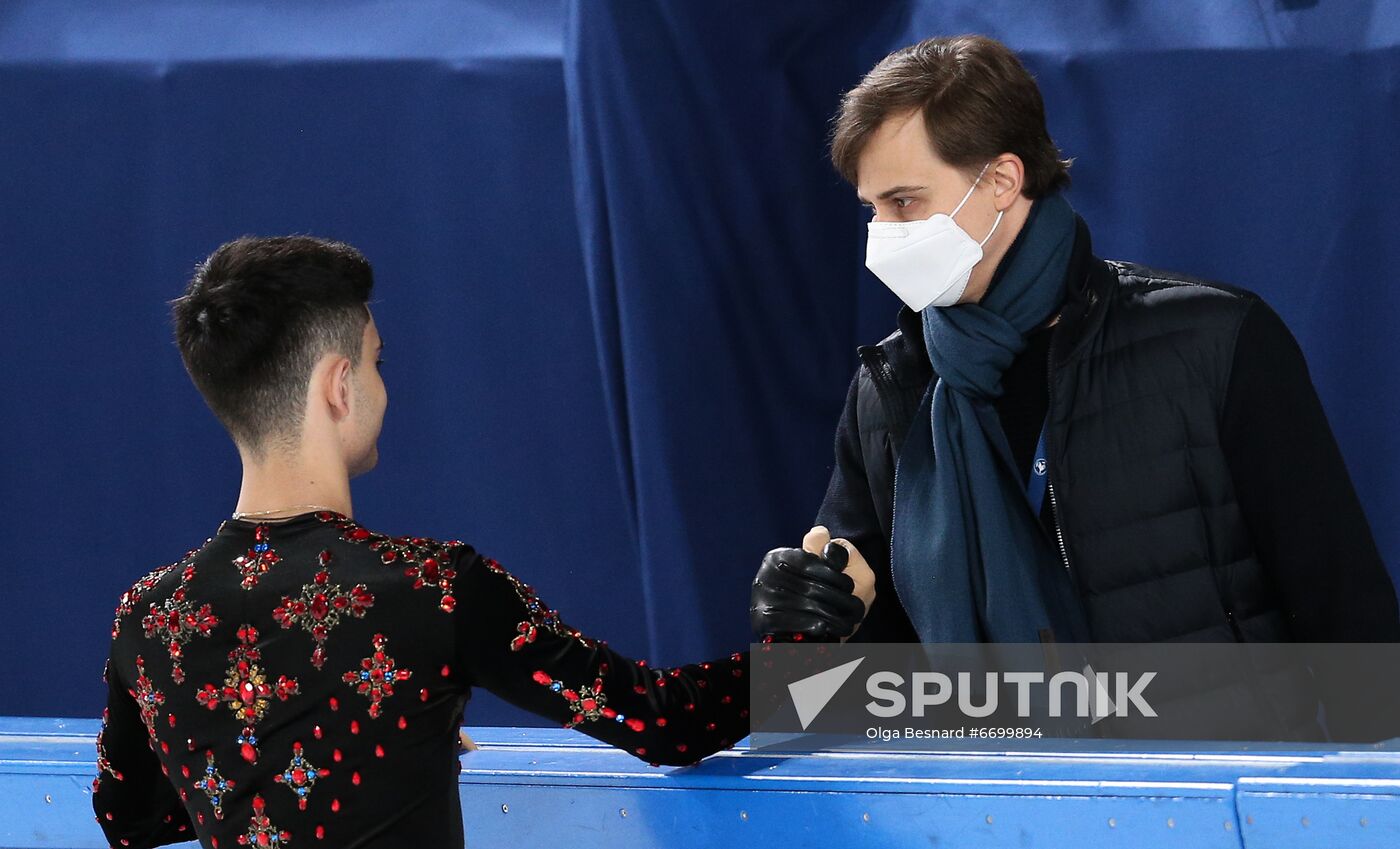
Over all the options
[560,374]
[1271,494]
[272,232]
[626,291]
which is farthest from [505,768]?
[272,232]

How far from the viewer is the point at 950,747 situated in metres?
1.43

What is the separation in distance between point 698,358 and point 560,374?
1.11 feet

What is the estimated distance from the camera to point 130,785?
1.44 metres

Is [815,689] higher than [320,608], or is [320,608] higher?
[320,608]

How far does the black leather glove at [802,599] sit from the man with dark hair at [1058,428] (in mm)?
232

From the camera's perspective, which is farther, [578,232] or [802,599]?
[578,232]

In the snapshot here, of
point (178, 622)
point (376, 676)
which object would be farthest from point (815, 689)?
point (178, 622)

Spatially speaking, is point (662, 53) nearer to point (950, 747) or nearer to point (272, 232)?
point (272, 232)

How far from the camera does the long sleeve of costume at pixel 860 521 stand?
1884mm

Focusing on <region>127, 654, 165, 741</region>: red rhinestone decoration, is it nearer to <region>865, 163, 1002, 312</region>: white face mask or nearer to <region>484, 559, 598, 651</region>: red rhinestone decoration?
<region>484, 559, 598, 651</region>: red rhinestone decoration

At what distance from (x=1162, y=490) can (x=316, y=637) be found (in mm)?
909

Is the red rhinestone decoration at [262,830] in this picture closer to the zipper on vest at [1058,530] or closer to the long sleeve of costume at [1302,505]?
the zipper on vest at [1058,530]

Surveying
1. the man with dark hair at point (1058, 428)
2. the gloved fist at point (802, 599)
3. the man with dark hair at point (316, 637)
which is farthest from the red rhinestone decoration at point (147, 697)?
the man with dark hair at point (1058, 428)

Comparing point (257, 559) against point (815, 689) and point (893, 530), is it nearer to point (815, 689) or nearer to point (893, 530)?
point (815, 689)
